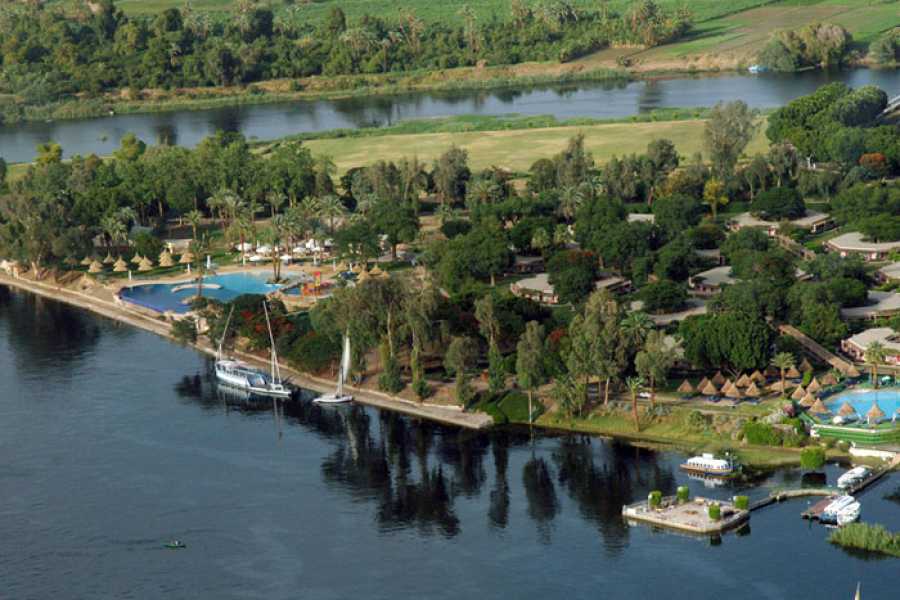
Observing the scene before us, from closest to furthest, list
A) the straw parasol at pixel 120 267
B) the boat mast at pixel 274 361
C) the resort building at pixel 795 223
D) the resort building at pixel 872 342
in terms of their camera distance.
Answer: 1. the resort building at pixel 872 342
2. the boat mast at pixel 274 361
3. the resort building at pixel 795 223
4. the straw parasol at pixel 120 267

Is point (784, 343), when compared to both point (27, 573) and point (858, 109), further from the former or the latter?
point (858, 109)

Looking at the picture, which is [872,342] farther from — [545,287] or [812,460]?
[545,287]

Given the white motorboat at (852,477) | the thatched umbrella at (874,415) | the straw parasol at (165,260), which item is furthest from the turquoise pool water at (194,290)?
the white motorboat at (852,477)

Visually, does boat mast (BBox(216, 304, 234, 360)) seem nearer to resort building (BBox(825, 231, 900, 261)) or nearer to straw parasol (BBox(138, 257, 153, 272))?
straw parasol (BBox(138, 257, 153, 272))

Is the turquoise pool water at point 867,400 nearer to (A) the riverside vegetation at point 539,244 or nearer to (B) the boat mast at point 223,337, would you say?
(A) the riverside vegetation at point 539,244

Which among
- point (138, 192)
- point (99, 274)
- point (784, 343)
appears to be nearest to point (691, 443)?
point (784, 343)

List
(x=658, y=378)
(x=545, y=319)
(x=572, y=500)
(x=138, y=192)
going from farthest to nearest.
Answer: (x=138, y=192)
(x=545, y=319)
(x=658, y=378)
(x=572, y=500)

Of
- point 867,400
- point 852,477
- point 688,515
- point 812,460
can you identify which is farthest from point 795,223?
point 688,515
